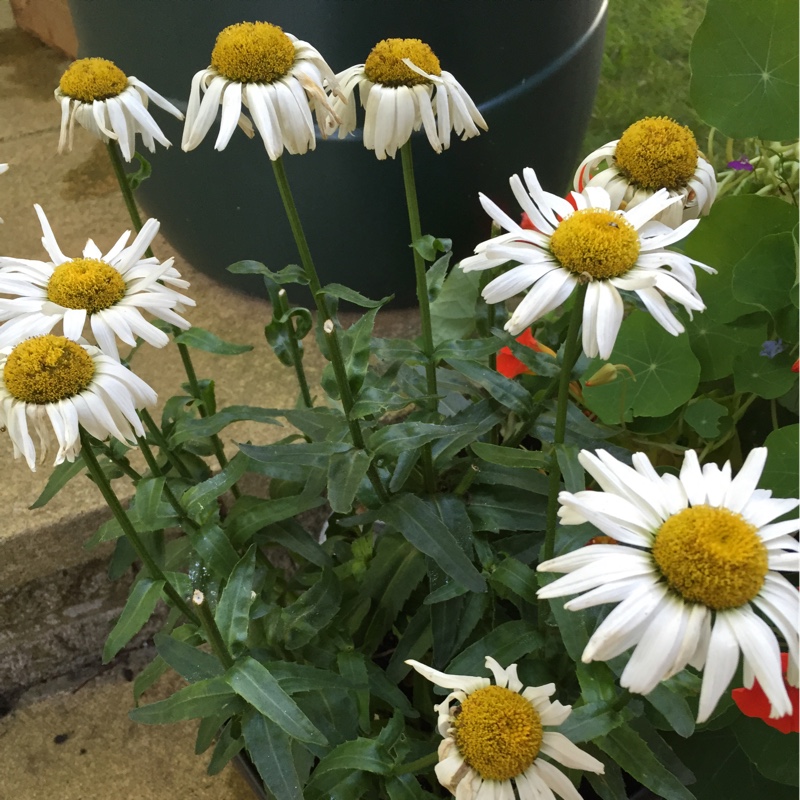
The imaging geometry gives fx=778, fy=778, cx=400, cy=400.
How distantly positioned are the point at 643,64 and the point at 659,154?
1.00 m

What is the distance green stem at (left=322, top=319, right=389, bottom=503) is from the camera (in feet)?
1.54

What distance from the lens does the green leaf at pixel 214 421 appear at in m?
0.58

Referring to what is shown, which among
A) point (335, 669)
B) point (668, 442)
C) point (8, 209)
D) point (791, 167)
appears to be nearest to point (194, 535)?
point (335, 669)

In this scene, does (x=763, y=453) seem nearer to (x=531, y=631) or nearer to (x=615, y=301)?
(x=615, y=301)

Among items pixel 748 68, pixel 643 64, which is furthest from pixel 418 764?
pixel 643 64

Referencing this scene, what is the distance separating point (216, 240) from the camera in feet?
3.18

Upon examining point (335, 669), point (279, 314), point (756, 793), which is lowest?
point (756, 793)

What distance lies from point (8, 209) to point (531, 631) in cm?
105

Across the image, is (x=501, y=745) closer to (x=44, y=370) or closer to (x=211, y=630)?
(x=211, y=630)

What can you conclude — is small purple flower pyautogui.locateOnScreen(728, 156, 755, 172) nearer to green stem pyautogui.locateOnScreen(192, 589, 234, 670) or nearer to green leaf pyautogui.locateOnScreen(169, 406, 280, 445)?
green leaf pyautogui.locateOnScreen(169, 406, 280, 445)

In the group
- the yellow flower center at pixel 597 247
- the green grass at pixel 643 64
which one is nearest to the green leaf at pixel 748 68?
the yellow flower center at pixel 597 247

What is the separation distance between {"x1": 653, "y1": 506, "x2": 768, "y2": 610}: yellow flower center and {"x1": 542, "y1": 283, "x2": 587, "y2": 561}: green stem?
123 millimetres

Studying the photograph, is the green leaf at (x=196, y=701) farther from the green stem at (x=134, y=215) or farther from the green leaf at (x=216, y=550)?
the green stem at (x=134, y=215)

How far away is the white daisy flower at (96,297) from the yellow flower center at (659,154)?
27 centimetres
